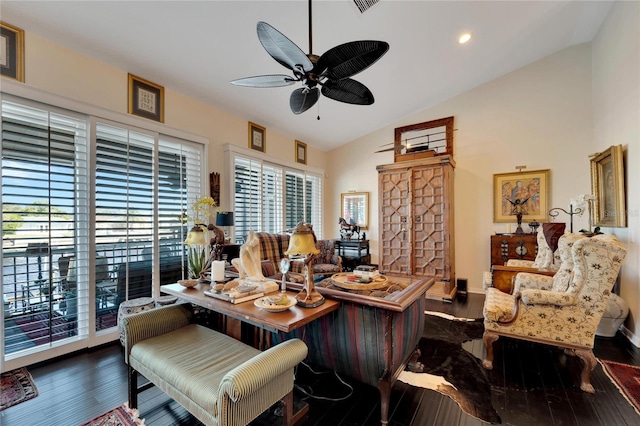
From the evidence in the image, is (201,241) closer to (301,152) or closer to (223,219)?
(223,219)

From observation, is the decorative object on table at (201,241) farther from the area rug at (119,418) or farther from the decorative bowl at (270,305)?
the area rug at (119,418)

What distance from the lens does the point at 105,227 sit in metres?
2.78

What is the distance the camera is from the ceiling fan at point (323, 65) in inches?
64.8

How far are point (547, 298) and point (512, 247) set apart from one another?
2413 mm

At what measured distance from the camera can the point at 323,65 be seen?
1.82 metres

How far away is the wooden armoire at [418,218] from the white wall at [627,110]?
6.43ft

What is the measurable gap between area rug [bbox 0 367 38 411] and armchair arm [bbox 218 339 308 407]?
6.48 feet

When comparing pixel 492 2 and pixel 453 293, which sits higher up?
pixel 492 2

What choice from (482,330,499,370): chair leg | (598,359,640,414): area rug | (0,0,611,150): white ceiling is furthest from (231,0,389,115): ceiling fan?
(598,359,640,414): area rug

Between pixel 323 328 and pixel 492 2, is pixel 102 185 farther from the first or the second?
pixel 492 2

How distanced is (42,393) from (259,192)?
3.30 metres

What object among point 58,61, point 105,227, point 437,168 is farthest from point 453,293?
point 58,61

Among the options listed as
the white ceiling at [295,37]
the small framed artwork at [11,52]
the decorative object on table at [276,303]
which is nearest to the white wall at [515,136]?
the white ceiling at [295,37]

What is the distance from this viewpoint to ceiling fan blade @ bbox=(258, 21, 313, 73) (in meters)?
1.62
